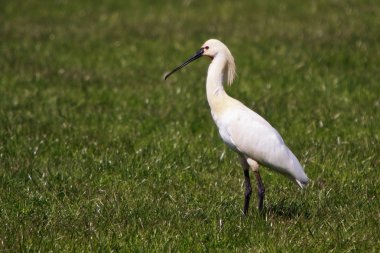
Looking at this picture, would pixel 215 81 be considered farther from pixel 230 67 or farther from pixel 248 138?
pixel 248 138

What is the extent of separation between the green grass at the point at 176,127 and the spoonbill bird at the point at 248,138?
34cm

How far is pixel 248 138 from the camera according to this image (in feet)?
25.8

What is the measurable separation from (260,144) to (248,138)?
0.12 meters

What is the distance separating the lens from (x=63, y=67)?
49.4ft

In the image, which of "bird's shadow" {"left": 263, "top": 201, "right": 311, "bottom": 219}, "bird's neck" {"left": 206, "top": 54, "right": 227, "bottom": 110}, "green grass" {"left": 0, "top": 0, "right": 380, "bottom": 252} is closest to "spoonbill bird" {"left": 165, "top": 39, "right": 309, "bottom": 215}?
"bird's neck" {"left": 206, "top": 54, "right": 227, "bottom": 110}

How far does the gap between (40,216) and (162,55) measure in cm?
843

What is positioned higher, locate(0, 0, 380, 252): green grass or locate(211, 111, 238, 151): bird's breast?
locate(211, 111, 238, 151): bird's breast

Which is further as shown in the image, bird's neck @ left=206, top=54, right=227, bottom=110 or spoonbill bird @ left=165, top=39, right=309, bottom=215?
bird's neck @ left=206, top=54, right=227, bottom=110

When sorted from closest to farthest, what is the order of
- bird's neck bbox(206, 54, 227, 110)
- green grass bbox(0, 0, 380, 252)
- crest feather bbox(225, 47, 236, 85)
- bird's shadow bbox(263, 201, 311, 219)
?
green grass bbox(0, 0, 380, 252)
bird's shadow bbox(263, 201, 311, 219)
bird's neck bbox(206, 54, 227, 110)
crest feather bbox(225, 47, 236, 85)

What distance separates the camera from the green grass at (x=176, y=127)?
7266 millimetres

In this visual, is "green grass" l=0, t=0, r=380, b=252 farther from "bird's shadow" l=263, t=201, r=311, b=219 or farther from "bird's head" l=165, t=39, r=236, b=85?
"bird's head" l=165, t=39, r=236, b=85

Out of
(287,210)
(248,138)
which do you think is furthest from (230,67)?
(287,210)

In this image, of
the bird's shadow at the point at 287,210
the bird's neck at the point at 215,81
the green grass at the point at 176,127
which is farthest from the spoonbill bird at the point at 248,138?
the green grass at the point at 176,127

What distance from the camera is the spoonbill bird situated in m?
7.86
